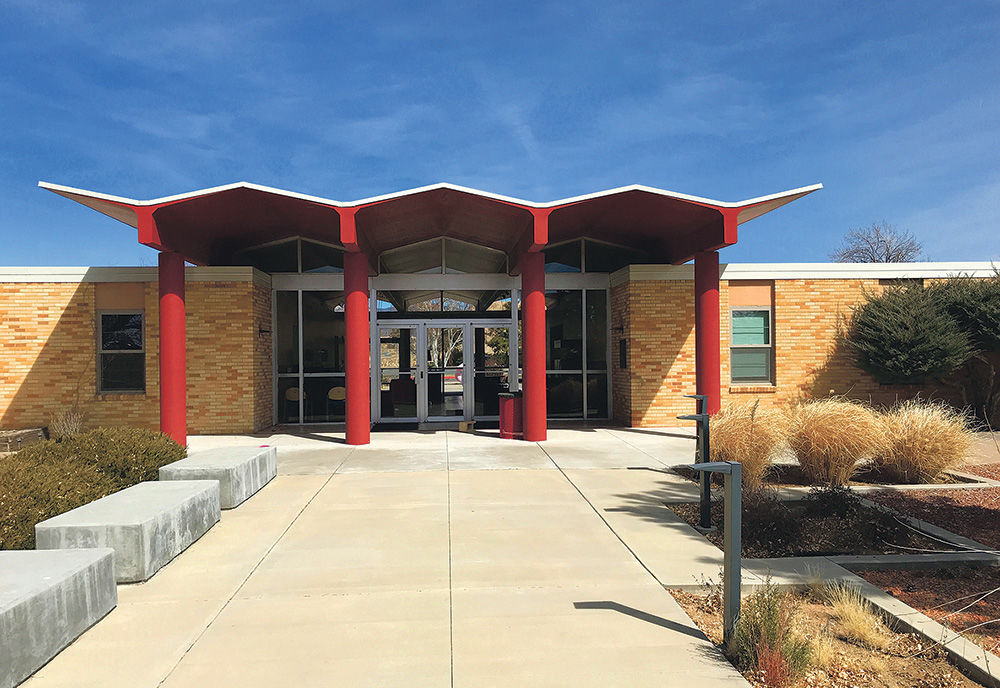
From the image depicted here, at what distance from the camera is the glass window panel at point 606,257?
17156 mm

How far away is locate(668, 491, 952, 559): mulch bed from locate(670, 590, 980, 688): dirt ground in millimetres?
1636

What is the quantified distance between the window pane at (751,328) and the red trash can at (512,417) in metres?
6.00

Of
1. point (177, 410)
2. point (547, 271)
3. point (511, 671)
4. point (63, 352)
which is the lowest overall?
point (511, 671)

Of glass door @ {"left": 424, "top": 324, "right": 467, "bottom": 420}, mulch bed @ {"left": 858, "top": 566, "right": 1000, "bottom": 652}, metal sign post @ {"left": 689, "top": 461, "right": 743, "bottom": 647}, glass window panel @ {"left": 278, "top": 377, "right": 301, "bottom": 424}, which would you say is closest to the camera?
metal sign post @ {"left": 689, "top": 461, "right": 743, "bottom": 647}

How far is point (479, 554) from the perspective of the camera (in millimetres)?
6148

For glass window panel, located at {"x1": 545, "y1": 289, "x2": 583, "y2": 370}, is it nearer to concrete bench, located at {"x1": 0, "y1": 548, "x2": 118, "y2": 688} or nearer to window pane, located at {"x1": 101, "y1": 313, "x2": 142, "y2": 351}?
window pane, located at {"x1": 101, "y1": 313, "x2": 142, "y2": 351}

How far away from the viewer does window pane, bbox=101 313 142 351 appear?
15414mm

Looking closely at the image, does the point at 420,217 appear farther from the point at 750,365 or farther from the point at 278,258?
the point at 750,365

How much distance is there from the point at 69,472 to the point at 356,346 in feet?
21.7

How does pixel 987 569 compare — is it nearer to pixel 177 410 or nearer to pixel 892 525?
pixel 892 525

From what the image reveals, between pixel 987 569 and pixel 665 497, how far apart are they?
11.4ft

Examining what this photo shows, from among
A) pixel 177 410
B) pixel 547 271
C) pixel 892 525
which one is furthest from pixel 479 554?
pixel 547 271

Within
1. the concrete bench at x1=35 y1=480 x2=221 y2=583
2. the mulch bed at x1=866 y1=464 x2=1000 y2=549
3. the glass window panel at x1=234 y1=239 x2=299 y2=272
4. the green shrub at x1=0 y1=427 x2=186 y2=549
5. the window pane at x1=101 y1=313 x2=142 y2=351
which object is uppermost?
the glass window panel at x1=234 y1=239 x2=299 y2=272

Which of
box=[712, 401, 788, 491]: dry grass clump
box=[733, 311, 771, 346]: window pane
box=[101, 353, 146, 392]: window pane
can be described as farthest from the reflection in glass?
box=[712, 401, 788, 491]: dry grass clump
